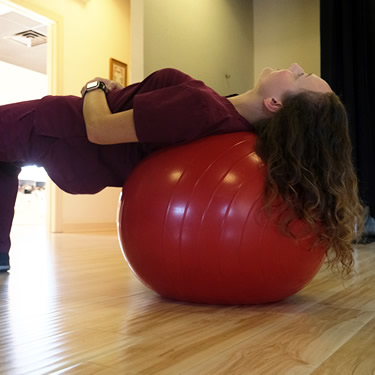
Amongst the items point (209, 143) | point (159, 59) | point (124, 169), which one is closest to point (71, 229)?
point (159, 59)

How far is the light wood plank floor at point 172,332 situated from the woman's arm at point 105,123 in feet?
1.40

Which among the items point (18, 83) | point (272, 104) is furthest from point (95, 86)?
point (18, 83)

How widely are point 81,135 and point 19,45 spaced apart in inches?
213

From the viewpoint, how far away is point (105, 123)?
1160 millimetres

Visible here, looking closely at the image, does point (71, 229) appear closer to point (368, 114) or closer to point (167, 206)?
point (368, 114)

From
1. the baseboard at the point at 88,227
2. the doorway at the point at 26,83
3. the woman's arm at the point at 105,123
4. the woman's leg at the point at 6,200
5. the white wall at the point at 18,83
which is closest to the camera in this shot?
the woman's arm at the point at 105,123

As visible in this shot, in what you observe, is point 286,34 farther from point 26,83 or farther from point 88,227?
point 26,83

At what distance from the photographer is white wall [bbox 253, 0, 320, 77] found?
360 cm

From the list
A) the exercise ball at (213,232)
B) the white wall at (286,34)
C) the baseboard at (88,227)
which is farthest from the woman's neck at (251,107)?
the baseboard at (88,227)

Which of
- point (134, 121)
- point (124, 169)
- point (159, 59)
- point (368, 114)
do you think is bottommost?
point (124, 169)

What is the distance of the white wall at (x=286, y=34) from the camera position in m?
3.60

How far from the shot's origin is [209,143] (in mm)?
1133

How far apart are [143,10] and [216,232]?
209 centimetres

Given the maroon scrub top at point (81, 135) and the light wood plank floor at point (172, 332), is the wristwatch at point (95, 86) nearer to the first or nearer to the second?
the maroon scrub top at point (81, 135)
